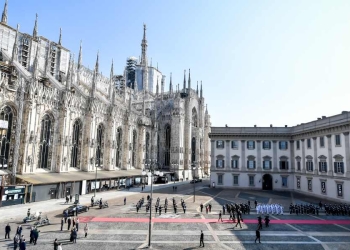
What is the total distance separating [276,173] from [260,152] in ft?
17.7

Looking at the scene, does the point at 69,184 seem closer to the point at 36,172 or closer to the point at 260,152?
the point at 36,172

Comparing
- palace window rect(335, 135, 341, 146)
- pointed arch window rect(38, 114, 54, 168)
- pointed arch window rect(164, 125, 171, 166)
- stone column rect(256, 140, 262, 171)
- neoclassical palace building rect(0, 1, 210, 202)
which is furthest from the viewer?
pointed arch window rect(164, 125, 171, 166)

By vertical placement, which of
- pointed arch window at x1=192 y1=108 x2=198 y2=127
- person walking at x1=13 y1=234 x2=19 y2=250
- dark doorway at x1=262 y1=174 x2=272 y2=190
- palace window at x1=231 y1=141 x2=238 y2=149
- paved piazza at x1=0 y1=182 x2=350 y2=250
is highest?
pointed arch window at x1=192 y1=108 x2=198 y2=127

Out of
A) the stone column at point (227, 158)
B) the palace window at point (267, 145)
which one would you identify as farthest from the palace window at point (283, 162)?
the stone column at point (227, 158)

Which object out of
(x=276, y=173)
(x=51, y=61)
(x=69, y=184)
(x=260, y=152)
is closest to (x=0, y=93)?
(x=69, y=184)

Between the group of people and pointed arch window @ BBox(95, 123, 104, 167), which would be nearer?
the group of people

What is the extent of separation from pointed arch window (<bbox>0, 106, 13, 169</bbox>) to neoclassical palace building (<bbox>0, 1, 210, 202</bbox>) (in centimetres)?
12

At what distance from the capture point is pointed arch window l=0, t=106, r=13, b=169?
35.7 meters

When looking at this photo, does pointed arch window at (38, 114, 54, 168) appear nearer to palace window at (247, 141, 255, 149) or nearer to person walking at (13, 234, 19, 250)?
person walking at (13, 234, 19, 250)

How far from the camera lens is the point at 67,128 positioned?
45000mm

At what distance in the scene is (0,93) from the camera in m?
35.2

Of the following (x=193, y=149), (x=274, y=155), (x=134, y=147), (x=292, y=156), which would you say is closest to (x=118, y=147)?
(x=134, y=147)

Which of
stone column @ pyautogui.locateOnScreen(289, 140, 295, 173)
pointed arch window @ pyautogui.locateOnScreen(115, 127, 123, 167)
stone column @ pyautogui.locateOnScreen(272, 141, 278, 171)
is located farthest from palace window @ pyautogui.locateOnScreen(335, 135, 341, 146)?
pointed arch window @ pyautogui.locateOnScreen(115, 127, 123, 167)

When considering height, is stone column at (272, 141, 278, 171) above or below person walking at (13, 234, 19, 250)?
Answer: above
